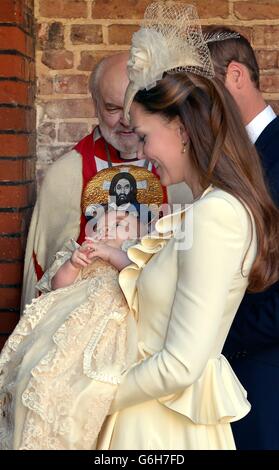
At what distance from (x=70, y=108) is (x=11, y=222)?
2.27ft

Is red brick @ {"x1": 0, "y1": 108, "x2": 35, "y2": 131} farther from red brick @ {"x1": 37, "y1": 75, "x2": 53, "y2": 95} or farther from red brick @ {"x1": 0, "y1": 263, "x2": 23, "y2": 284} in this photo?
red brick @ {"x1": 0, "y1": 263, "x2": 23, "y2": 284}

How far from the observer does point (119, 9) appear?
3750mm

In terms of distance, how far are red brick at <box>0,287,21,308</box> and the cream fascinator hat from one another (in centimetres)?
146

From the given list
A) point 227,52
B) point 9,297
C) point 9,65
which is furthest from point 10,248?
point 227,52

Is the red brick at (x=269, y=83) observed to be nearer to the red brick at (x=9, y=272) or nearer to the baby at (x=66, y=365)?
the red brick at (x=9, y=272)

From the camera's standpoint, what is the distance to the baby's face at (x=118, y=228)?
2.60m

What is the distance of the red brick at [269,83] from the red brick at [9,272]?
1339mm

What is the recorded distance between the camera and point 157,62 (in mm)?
2102

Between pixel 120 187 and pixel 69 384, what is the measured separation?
4.43 ft

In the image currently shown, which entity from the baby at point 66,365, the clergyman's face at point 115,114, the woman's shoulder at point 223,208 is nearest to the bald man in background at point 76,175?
the clergyman's face at point 115,114

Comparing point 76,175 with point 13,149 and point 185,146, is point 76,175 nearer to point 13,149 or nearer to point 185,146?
point 13,149

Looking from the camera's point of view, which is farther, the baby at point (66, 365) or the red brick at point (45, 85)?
the red brick at point (45, 85)
